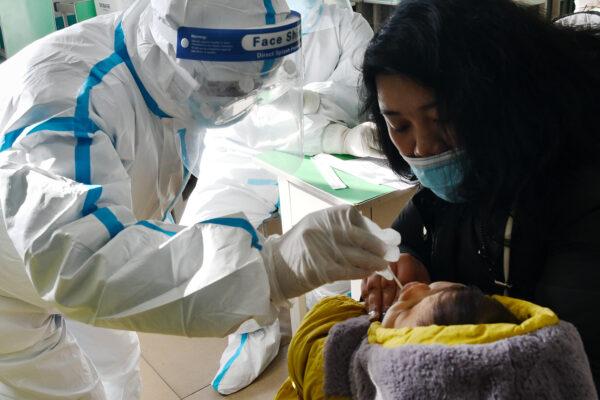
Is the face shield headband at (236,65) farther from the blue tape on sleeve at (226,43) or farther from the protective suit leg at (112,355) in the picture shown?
the protective suit leg at (112,355)

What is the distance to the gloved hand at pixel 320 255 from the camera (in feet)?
3.46

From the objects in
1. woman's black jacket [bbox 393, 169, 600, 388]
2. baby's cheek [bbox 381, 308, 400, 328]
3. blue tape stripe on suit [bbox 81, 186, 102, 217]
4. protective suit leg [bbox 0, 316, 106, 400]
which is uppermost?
blue tape stripe on suit [bbox 81, 186, 102, 217]

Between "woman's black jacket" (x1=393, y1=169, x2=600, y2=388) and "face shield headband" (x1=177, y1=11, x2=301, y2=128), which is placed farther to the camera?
"face shield headband" (x1=177, y1=11, x2=301, y2=128)

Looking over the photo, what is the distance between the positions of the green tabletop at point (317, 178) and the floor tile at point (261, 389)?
0.93 meters

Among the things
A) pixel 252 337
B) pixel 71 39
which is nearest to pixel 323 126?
pixel 252 337

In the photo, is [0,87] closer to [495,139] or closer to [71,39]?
[71,39]

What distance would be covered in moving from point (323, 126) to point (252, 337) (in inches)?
38.6

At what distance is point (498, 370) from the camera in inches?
33.0

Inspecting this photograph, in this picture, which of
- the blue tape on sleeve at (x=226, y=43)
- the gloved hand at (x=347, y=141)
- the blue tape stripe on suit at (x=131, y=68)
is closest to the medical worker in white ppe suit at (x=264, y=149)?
the gloved hand at (x=347, y=141)

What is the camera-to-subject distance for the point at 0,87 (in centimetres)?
132

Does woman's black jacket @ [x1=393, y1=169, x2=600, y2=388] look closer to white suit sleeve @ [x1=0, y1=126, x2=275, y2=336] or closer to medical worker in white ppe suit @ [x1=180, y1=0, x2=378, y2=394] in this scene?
white suit sleeve @ [x1=0, y1=126, x2=275, y2=336]

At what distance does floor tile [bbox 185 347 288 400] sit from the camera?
2322mm

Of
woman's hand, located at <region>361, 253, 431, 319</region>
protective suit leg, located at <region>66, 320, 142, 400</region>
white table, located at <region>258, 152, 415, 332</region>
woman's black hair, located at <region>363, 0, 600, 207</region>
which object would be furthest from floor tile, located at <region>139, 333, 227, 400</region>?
woman's black hair, located at <region>363, 0, 600, 207</region>

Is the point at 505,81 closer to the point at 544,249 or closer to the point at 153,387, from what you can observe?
the point at 544,249
